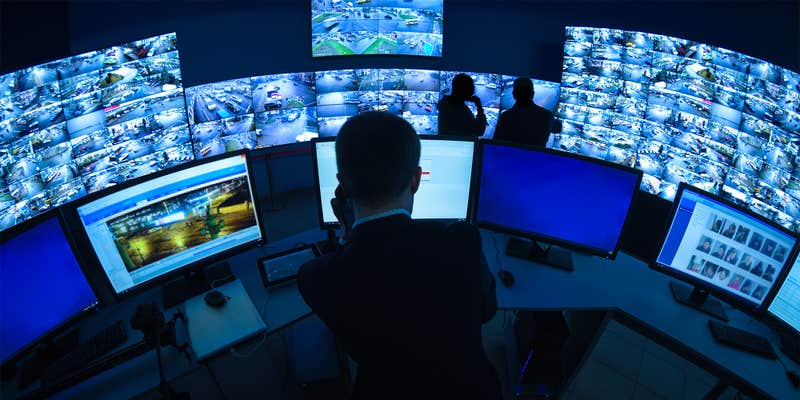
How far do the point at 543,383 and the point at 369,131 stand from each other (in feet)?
6.18

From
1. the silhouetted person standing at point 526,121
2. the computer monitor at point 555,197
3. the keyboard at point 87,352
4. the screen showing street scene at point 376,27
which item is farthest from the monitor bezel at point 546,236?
the screen showing street scene at point 376,27

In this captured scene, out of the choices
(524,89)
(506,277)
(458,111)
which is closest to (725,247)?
(506,277)

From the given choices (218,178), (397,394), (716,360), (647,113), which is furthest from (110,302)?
(647,113)

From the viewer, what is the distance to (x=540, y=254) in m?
1.98

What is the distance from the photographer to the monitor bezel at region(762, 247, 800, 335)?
4.61 feet

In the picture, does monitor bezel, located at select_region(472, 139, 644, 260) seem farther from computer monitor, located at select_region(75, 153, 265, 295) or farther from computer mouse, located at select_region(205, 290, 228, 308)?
computer mouse, located at select_region(205, 290, 228, 308)

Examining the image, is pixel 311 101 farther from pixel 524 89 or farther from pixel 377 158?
pixel 377 158

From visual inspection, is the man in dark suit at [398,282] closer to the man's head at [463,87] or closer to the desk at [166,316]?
the desk at [166,316]

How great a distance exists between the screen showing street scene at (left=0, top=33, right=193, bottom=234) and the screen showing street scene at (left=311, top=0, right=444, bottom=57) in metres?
1.30

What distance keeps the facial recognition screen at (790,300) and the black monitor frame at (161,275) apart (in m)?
2.07

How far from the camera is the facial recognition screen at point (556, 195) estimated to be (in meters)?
1.68

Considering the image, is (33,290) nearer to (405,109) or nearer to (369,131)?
(369,131)

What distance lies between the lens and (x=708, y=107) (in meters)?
3.15

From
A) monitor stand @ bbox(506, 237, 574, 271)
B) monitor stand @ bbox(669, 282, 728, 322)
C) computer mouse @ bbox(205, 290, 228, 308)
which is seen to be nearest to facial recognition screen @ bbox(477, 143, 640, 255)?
monitor stand @ bbox(506, 237, 574, 271)
